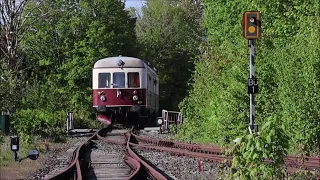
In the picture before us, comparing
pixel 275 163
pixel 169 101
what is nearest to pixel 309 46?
pixel 275 163

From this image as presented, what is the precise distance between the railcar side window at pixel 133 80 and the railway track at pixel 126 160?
7.00 meters

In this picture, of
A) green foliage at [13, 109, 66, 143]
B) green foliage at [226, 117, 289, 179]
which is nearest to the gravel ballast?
green foliage at [13, 109, 66, 143]

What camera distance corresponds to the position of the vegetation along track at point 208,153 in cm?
1067

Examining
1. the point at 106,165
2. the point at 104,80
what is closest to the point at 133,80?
the point at 104,80

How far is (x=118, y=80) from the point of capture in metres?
27.8

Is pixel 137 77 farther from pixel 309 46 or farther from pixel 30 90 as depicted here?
pixel 309 46

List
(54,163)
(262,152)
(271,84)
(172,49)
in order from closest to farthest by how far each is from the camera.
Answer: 1. (262,152)
2. (54,163)
3. (271,84)
4. (172,49)

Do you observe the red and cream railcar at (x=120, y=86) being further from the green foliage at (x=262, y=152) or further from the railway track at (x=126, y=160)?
the green foliage at (x=262, y=152)

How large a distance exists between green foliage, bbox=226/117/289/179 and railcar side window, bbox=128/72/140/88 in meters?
19.6

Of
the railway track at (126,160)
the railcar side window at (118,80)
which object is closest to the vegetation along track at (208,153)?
the railway track at (126,160)

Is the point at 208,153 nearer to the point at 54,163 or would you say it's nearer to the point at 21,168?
the point at 54,163

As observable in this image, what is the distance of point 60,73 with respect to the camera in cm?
4209

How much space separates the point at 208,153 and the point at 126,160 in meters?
2.14

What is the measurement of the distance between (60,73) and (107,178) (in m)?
30.9
